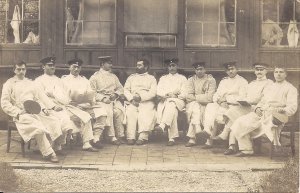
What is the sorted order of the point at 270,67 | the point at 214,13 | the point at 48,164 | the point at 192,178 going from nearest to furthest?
the point at 192,178 < the point at 48,164 < the point at 270,67 < the point at 214,13

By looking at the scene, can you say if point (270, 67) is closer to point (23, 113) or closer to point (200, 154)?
point (200, 154)

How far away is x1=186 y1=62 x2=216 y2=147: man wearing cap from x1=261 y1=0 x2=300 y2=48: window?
93 cm

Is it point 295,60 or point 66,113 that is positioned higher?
point 295,60

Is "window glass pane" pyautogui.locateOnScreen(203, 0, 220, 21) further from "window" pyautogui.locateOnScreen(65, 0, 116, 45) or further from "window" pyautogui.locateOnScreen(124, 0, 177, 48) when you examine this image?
"window" pyautogui.locateOnScreen(65, 0, 116, 45)

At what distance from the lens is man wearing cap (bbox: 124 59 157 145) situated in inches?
262

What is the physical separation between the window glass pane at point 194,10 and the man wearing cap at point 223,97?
0.99 m

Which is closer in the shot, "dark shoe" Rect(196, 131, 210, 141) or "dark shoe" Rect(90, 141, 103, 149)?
"dark shoe" Rect(90, 141, 103, 149)

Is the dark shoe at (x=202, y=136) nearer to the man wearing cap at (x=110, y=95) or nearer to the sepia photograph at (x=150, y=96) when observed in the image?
the sepia photograph at (x=150, y=96)

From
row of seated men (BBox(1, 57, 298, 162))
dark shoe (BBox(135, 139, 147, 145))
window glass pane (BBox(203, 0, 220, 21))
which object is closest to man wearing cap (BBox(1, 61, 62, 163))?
row of seated men (BBox(1, 57, 298, 162))

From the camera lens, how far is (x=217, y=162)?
5668mm

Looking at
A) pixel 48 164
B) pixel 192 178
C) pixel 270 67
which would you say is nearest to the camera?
pixel 192 178

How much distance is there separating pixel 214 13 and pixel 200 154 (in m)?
2.18

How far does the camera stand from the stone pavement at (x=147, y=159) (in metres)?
5.48

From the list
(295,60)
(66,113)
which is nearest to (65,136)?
(66,113)
